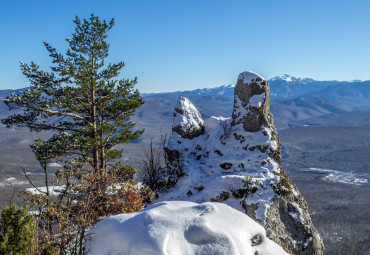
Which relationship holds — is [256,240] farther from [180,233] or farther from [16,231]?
[16,231]

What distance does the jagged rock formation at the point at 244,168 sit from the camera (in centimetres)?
1177

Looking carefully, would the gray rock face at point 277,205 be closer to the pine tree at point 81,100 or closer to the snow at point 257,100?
the snow at point 257,100

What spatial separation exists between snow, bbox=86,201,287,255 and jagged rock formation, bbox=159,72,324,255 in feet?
17.8

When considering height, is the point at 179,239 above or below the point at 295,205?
above

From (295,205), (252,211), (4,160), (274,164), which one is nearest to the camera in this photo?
(252,211)

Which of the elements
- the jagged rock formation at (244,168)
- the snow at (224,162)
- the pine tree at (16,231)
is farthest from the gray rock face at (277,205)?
the pine tree at (16,231)

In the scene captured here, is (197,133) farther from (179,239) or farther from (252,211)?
→ (179,239)

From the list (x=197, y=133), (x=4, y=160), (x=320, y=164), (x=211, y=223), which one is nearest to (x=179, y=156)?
(x=197, y=133)

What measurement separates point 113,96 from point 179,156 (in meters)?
5.28

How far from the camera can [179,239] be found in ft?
17.2

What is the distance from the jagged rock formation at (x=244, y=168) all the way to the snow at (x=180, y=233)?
5.41 m

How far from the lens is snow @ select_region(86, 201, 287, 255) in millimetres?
5109

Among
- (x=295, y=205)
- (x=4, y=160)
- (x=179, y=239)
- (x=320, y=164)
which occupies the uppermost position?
(x=179, y=239)

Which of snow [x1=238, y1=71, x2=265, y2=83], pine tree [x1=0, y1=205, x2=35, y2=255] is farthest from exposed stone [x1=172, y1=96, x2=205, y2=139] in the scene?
pine tree [x1=0, y1=205, x2=35, y2=255]
